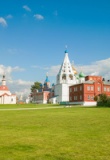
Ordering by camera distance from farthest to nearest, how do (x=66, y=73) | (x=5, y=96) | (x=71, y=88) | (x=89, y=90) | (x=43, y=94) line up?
(x=43, y=94) → (x=5, y=96) → (x=66, y=73) → (x=71, y=88) → (x=89, y=90)

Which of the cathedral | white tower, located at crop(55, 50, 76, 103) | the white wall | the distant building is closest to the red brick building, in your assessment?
the cathedral

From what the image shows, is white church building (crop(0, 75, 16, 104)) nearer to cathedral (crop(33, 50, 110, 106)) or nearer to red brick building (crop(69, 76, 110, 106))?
cathedral (crop(33, 50, 110, 106))

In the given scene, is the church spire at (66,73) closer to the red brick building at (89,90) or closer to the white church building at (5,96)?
the red brick building at (89,90)

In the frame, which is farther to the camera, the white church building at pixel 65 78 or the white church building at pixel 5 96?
the white church building at pixel 5 96

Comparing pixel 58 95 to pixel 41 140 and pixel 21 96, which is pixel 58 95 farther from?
pixel 41 140

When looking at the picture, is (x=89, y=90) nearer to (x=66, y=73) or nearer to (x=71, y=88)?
(x=71, y=88)

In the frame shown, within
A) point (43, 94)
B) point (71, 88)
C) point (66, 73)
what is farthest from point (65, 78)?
point (43, 94)

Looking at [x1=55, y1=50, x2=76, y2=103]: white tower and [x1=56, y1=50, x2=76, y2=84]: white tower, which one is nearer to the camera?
[x1=56, y1=50, x2=76, y2=84]: white tower

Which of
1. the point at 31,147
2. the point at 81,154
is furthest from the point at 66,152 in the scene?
the point at 31,147

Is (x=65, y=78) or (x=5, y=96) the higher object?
(x=65, y=78)

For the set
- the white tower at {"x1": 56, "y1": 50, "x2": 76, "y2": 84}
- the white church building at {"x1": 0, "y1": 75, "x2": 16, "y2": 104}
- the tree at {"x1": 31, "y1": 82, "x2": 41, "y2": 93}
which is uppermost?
the white tower at {"x1": 56, "y1": 50, "x2": 76, "y2": 84}

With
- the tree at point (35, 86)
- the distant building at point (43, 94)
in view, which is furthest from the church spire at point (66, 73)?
the tree at point (35, 86)

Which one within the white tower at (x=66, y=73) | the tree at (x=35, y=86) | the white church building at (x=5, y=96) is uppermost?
the white tower at (x=66, y=73)

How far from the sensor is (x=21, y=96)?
521ft
